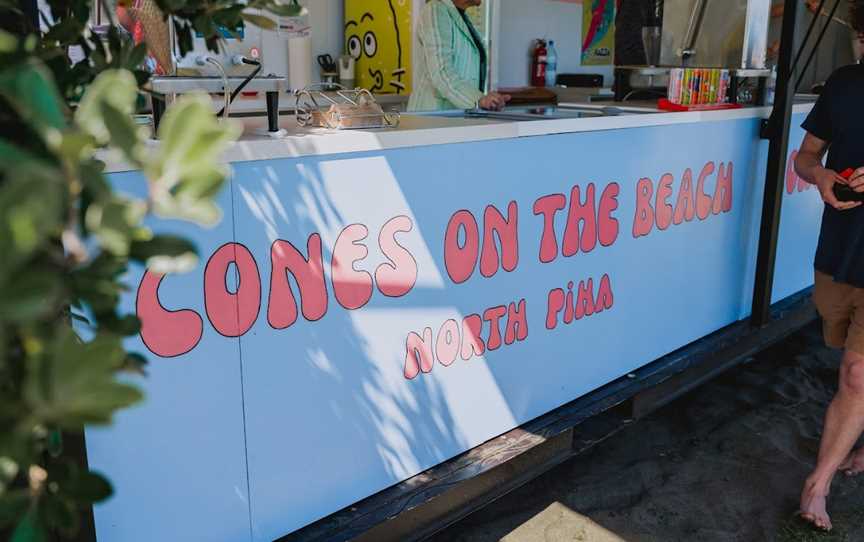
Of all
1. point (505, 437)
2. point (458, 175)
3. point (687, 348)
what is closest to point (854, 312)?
point (687, 348)

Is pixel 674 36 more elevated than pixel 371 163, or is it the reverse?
pixel 674 36

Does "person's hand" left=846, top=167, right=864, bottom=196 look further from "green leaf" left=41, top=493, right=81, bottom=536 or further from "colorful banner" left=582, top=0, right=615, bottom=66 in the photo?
"colorful banner" left=582, top=0, right=615, bottom=66

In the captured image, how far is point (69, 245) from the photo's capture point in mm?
641

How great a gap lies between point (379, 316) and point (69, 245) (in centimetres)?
154

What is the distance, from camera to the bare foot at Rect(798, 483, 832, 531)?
2.61 meters

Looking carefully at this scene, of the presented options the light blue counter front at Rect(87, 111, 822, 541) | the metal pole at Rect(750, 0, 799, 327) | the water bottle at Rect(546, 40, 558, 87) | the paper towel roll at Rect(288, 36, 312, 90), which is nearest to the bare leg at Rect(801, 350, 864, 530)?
the light blue counter front at Rect(87, 111, 822, 541)

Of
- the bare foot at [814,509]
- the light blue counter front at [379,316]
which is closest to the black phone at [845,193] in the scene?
the light blue counter front at [379,316]

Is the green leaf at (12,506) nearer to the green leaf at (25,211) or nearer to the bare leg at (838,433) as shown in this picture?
the green leaf at (25,211)

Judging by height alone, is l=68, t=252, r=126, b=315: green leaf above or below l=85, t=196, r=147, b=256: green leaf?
below

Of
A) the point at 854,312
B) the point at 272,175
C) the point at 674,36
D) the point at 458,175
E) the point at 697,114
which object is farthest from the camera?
the point at 674,36

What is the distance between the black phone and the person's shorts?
0.29 meters

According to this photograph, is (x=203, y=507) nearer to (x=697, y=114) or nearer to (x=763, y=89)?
(x=697, y=114)

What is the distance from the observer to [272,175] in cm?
187

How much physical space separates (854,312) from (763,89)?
144 cm
